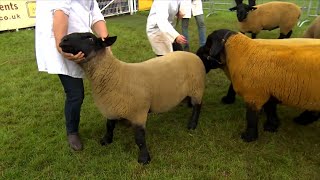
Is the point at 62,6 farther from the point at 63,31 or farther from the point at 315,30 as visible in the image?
the point at 315,30

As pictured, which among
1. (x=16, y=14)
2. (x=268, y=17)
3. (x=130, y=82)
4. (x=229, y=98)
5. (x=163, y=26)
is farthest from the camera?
(x=16, y=14)

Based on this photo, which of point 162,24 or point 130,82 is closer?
point 130,82

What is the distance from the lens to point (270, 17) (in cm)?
A: 760

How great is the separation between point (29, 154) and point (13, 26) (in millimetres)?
7266

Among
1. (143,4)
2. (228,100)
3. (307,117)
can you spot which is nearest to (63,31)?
(228,100)

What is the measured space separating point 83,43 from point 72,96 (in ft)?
2.47

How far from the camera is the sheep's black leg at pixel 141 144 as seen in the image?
329cm

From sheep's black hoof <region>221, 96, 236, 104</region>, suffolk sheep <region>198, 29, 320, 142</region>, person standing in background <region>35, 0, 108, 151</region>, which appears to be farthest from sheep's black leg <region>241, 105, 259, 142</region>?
person standing in background <region>35, 0, 108, 151</region>

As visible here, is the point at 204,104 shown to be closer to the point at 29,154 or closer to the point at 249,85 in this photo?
the point at 249,85

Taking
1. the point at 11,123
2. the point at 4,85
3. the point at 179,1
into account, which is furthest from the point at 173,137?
the point at 4,85

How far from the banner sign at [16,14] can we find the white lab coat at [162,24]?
6.75m

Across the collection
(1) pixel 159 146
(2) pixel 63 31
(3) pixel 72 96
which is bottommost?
(1) pixel 159 146

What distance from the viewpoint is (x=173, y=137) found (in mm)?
3936

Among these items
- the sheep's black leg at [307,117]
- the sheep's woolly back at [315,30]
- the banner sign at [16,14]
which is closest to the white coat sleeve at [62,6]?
the sheep's black leg at [307,117]
